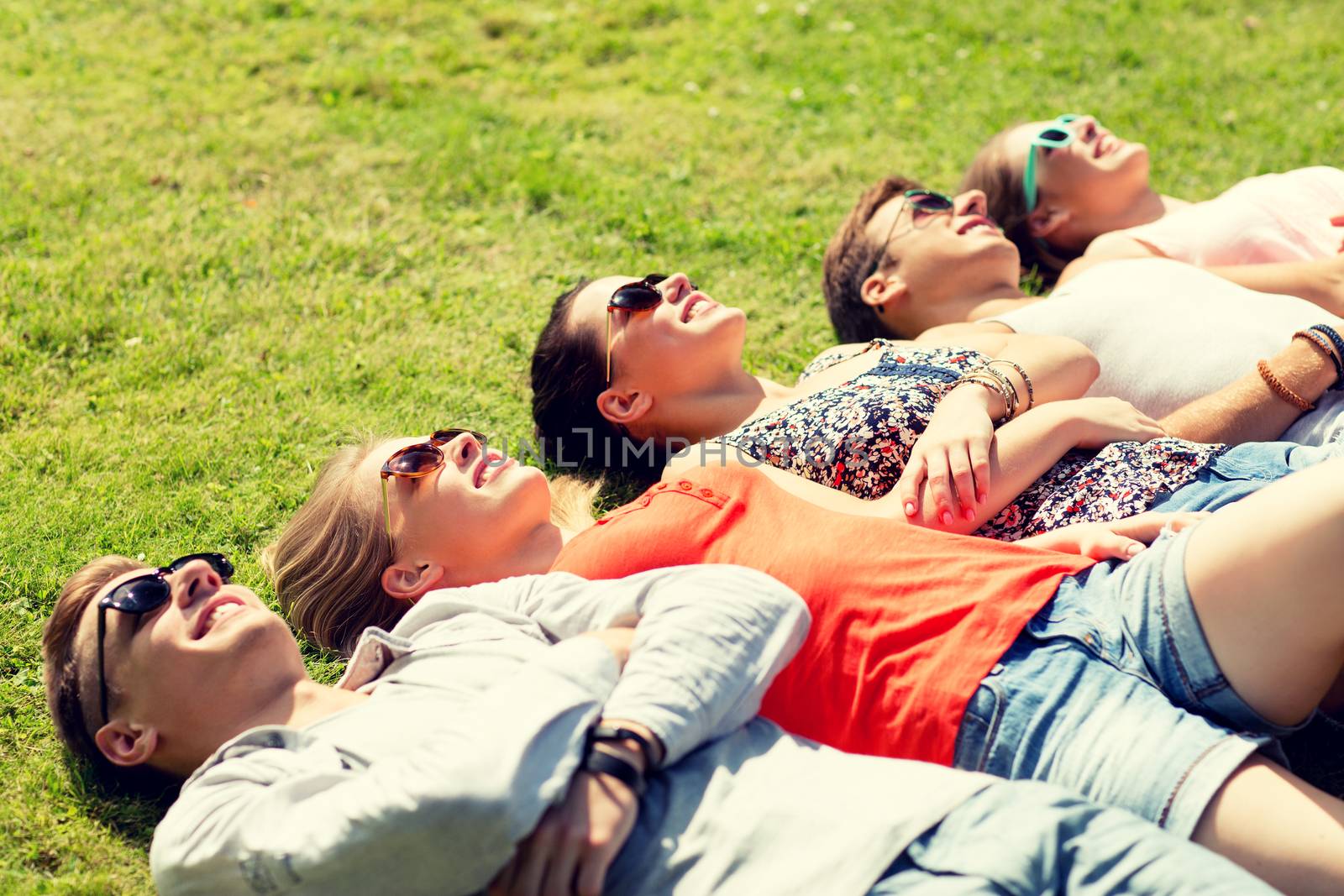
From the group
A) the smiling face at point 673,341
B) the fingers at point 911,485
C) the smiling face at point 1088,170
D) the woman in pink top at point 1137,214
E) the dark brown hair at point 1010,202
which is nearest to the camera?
the fingers at point 911,485

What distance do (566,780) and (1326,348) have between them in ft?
10.8

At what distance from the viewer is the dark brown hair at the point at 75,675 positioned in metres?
3.23

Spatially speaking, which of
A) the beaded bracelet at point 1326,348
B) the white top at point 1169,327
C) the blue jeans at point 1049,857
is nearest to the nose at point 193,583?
the blue jeans at point 1049,857

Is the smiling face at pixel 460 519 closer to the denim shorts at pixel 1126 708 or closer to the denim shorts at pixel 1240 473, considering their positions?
the denim shorts at pixel 1126 708

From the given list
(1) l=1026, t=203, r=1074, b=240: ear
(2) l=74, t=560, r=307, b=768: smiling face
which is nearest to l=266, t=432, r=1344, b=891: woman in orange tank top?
(2) l=74, t=560, r=307, b=768: smiling face

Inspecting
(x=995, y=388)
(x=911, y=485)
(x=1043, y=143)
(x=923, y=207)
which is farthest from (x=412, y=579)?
(x=1043, y=143)

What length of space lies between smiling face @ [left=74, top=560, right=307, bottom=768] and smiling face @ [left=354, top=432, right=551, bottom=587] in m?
0.65

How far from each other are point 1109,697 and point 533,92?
19.7 feet

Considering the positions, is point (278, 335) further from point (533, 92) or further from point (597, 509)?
point (533, 92)

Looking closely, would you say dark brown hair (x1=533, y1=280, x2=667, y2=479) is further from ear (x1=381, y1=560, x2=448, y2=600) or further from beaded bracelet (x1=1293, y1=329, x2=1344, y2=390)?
beaded bracelet (x1=1293, y1=329, x2=1344, y2=390)

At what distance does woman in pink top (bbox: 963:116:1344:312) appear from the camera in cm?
511

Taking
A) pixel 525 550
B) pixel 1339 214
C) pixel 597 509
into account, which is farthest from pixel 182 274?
pixel 1339 214

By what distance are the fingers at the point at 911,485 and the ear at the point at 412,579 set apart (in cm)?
155

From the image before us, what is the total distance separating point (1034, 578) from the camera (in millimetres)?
3309
